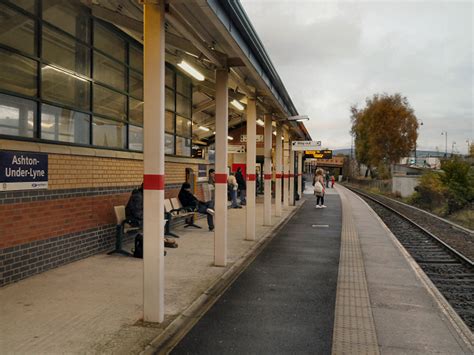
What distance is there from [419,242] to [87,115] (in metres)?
9.02

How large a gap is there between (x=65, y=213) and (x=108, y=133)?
6.81 ft

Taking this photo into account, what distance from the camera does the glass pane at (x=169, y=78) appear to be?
1092 centimetres

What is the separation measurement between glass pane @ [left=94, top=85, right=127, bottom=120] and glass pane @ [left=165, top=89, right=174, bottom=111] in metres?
2.18

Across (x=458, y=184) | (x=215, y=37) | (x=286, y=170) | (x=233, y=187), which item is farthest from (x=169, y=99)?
(x=458, y=184)

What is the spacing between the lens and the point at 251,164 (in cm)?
961

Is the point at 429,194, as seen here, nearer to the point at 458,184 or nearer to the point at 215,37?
the point at 458,184

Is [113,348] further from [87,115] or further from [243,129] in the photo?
[243,129]

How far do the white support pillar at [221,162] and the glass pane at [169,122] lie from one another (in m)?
4.30

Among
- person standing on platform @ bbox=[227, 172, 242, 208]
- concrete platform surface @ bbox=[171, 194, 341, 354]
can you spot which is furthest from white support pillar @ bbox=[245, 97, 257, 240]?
person standing on platform @ bbox=[227, 172, 242, 208]

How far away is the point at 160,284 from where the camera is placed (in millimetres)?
4465

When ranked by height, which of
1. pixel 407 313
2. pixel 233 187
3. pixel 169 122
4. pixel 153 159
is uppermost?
pixel 169 122

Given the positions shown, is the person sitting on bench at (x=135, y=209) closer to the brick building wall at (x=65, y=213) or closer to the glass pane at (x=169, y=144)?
the brick building wall at (x=65, y=213)

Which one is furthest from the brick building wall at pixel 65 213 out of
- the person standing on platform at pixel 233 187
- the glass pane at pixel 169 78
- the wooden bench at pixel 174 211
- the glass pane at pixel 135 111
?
the person standing on platform at pixel 233 187

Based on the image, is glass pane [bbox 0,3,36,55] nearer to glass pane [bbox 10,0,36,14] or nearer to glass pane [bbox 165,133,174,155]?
glass pane [bbox 10,0,36,14]
